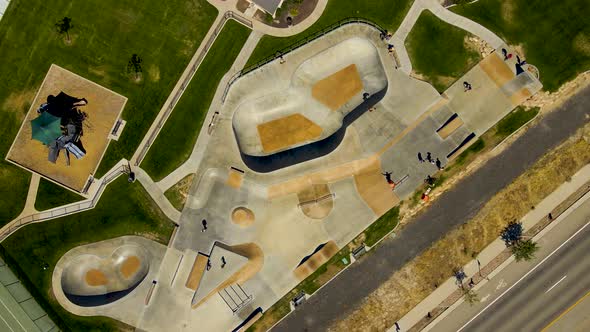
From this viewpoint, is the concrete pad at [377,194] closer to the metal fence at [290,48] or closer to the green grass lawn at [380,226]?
the green grass lawn at [380,226]

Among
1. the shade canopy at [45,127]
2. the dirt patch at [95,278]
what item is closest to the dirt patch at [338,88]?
the shade canopy at [45,127]

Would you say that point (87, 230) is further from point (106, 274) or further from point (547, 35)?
point (547, 35)

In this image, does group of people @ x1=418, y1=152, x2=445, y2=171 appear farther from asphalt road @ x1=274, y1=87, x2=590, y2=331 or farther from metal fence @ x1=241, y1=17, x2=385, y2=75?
metal fence @ x1=241, y1=17, x2=385, y2=75

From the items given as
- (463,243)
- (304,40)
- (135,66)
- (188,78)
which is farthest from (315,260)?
(135,66)

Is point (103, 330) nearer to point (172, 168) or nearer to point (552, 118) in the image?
point (172, 168)

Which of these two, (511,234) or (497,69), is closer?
(511,234)

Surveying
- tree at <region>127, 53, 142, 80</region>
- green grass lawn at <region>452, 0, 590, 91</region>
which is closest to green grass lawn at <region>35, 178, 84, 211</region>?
tree at <region>127, 53, 142, 80</region>
